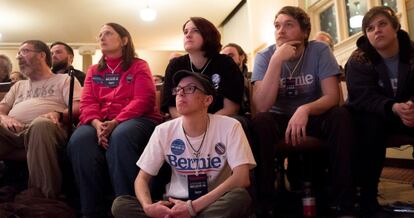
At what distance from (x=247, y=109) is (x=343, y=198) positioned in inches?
35.3

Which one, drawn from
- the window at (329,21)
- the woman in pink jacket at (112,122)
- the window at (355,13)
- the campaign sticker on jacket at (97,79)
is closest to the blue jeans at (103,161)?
the woman in pink jacket at (112,122)

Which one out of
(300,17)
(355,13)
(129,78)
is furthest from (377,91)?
A: (355,13)

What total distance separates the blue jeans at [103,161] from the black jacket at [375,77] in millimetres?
1158

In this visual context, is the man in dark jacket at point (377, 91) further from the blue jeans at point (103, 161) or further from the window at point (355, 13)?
the window at point (355, 13)

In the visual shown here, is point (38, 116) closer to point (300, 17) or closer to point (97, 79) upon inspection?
point (97, 79)

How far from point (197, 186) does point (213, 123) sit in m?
0.28

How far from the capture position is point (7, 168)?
2350mm

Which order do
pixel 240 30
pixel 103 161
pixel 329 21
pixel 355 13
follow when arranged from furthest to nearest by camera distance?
pixel 240 30 → pixel 329 21 → pixel 355 13 → pixel 103 161

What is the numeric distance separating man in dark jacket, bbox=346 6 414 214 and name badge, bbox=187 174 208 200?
801 mm

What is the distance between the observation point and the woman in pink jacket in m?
1.86

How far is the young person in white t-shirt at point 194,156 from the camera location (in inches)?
59.9

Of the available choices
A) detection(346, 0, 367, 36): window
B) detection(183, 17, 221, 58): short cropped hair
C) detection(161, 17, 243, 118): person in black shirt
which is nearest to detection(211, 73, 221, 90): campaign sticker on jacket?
detection(161, 17, 243, 118): person in black shirt

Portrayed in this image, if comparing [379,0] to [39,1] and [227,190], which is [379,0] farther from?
[39,1]

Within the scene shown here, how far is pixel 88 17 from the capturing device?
8.01 meters
